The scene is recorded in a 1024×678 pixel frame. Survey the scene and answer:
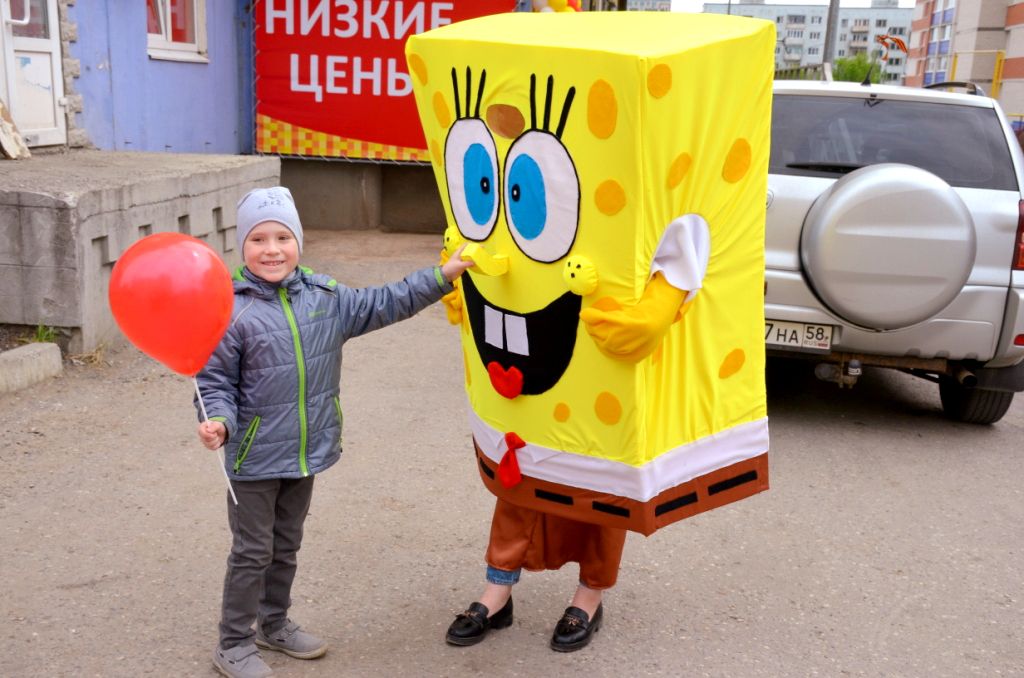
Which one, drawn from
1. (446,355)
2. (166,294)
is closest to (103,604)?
(166,294)

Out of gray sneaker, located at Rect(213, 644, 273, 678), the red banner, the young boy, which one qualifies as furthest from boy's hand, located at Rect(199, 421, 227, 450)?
the red banner

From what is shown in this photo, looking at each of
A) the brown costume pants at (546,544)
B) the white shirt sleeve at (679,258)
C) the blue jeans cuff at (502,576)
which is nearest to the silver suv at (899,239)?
the brown costume pants at (546,544)

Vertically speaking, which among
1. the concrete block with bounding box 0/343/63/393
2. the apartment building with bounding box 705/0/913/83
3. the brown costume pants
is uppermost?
the apartment building with bounding box 705/0/913/83

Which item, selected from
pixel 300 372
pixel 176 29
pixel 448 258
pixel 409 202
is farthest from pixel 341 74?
pixel 300 372

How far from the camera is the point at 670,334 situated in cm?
276

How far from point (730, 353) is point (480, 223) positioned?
78 cm

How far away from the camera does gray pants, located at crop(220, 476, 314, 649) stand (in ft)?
9.41

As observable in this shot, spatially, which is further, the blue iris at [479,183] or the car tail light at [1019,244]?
the car tail light at [1019,244]

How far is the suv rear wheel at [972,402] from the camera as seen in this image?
5746mm

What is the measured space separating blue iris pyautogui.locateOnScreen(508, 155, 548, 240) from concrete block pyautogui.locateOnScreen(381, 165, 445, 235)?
9.00m

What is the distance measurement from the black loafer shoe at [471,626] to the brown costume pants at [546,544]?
153 mm

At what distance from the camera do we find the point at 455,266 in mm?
2869

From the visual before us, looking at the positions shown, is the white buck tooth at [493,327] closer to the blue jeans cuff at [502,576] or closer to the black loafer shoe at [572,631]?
the blue jeans cuff at [502,576]

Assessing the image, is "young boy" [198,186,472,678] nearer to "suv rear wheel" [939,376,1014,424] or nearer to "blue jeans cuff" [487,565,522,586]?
"blue jeans cuff" [487,565,522,586]
